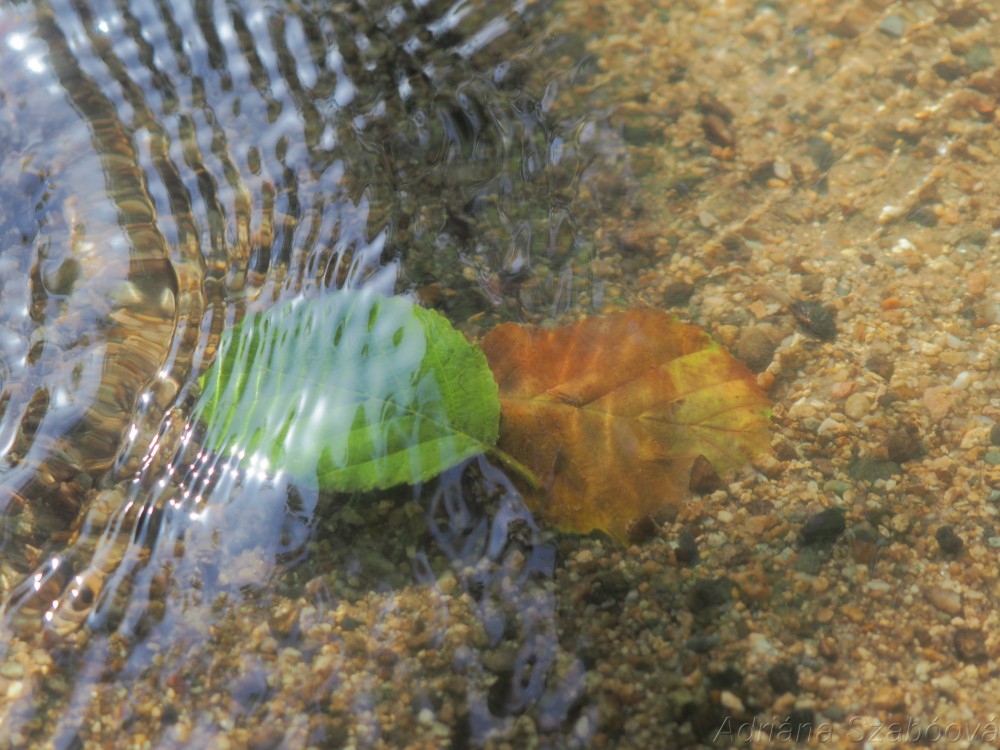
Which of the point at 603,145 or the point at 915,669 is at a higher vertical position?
the point at 603,145

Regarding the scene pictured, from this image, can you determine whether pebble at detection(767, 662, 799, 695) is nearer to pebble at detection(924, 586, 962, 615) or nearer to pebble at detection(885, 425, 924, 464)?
pebble at detection(924, 586, 962, 615)

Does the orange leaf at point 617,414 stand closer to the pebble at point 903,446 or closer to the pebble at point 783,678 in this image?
the pebble at point 903,446

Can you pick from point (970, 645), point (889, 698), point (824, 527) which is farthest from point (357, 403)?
point (970, 645)

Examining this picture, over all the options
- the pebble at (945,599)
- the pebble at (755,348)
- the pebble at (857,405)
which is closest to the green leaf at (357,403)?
the pebble at (755,348)

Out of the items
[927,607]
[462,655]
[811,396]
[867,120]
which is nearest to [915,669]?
[927,607]

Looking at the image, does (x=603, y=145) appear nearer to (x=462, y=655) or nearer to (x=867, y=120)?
(x=867, y=120)

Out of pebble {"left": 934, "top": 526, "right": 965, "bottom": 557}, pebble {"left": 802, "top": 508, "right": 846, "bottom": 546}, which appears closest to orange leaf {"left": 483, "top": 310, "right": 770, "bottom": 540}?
pebble {"left": 802, "top": 508, "right": 846, "bottom": 546}

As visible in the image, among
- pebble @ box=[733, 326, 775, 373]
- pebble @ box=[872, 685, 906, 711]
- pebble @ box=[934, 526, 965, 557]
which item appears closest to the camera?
pebble @ box=[872, 685, 906, 711]
